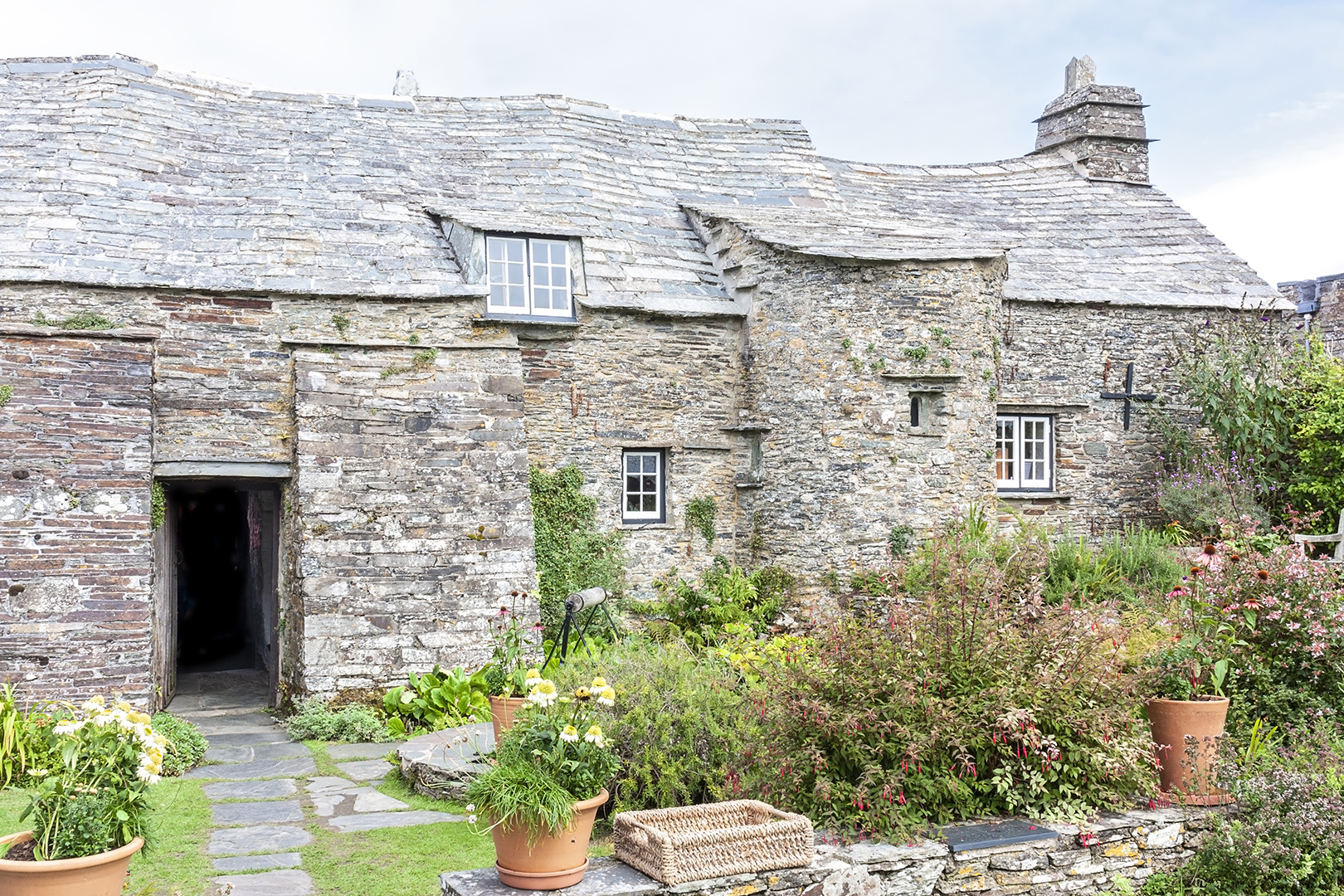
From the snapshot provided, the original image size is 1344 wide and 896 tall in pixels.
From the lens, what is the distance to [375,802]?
790 cm

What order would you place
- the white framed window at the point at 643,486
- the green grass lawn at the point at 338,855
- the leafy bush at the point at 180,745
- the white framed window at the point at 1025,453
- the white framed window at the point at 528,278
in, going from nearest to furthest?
the green grass lawn at the point at 338,855 → the leafy bush at the point at 180,745 → the white framed window at the point at 528,278 → the white framed window at the point at 643,486 → the white framed window at the point at 1025,453

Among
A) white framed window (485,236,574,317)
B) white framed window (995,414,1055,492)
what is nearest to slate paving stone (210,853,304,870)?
white framed window (485,236,574,317)

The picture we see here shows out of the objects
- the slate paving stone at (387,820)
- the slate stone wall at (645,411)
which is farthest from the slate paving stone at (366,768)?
the slate stone wall at (645,411)

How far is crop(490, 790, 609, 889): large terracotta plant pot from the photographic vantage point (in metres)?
5.27

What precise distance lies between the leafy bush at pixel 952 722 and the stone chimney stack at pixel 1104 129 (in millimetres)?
15298

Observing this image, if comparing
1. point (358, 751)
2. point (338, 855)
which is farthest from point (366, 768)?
point (338, 855)

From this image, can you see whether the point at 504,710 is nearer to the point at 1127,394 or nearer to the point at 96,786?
the point at 96,786

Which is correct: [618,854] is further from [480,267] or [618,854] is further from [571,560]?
[480,267]

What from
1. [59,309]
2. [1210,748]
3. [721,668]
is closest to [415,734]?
[721,668]

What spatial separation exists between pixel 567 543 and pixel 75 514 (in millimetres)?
5254

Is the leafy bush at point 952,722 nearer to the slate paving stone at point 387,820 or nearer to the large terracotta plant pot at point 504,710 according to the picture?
the large terracotta plant pot at point 504,710

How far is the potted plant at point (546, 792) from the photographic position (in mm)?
5266

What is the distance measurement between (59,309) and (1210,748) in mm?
11256

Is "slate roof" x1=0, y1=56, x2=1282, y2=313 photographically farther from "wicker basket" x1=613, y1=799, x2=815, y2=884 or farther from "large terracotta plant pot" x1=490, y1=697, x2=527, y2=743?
"wicker basket" x1=613, y1=799, x2=815, y2=884
